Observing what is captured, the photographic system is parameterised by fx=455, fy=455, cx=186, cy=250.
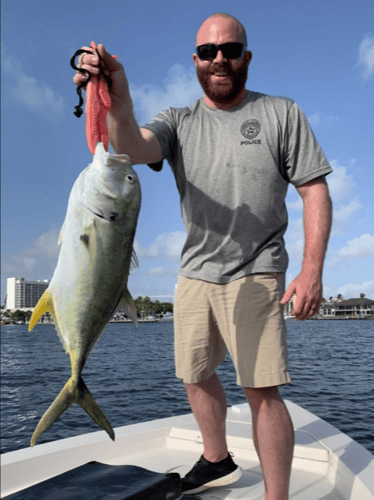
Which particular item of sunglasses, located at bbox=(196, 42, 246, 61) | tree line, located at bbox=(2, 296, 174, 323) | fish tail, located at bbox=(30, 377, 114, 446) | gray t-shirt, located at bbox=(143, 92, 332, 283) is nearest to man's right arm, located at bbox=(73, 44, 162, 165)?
gray t-shirt, located at bbox=(143, 92, 332, 283)

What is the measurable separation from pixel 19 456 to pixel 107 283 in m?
2.45

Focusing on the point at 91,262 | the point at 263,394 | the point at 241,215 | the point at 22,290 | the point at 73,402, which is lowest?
the point at 263,394

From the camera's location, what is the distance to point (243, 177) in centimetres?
286

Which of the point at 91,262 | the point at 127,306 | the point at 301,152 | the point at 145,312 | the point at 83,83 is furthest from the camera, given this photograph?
the point at 145,312

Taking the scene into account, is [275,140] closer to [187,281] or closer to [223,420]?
[187,281]

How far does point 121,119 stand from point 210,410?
2.08 m

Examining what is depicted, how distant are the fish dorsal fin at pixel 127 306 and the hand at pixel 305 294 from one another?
3.06ft

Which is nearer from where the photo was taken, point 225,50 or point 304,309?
point 304,309

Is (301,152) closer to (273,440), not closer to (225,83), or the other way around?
(225,83)

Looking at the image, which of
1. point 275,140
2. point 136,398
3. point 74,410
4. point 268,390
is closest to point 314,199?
point 275,140

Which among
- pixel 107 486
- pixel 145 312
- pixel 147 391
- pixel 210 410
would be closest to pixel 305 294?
pixel 210 410

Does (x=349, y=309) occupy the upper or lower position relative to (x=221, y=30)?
lower

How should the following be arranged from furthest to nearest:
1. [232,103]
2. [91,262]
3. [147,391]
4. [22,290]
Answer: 1. [147,391]
2. [22,290]
3. [232,103]
4. [91,262]

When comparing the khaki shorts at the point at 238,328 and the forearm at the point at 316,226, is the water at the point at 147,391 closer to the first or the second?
the khaki shorts at the point at 238,328
